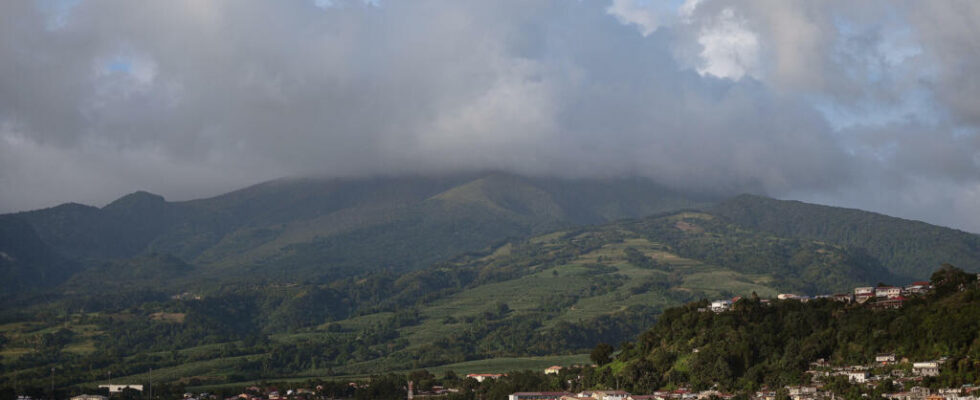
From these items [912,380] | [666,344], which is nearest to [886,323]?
[912,380]

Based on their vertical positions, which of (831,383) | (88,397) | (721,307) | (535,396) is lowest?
(88,397)

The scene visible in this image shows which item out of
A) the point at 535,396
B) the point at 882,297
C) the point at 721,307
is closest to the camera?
the point at 882,297

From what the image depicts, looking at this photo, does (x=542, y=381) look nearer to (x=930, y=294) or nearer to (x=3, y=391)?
(x=930, y=294)

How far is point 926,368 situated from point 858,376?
233 inches

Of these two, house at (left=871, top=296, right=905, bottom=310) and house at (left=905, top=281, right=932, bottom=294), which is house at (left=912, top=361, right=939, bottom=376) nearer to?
house at (left=871, top=296, right=905, bottom=310)

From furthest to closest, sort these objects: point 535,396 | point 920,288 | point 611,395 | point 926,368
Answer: point 920,288 → point 535,396 → point 611,395 → point 926,368

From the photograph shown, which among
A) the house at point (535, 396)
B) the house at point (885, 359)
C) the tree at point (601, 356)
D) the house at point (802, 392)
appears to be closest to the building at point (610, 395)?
the house at point (535, 396)

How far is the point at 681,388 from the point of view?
11419cm

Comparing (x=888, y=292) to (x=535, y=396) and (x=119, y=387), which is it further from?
(x=119, y=387)

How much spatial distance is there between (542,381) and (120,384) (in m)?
70.2

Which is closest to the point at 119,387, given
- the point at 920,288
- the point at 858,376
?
the point at 858,376

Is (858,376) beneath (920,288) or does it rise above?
beneath

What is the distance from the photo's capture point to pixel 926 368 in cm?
9531

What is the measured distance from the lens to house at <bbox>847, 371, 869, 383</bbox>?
98438 mm
